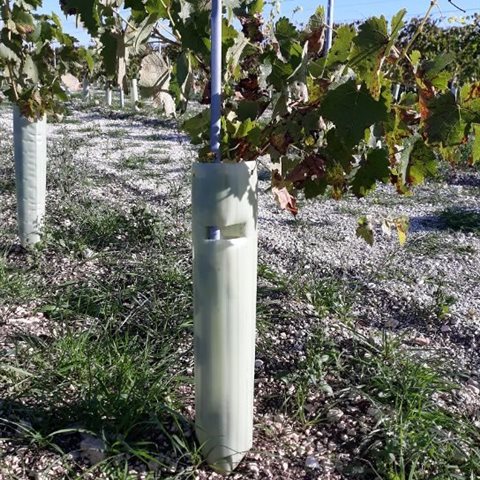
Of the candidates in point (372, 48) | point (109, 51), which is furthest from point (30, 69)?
point (372, 48)

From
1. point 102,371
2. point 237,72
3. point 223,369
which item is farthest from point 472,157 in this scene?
point 102,371

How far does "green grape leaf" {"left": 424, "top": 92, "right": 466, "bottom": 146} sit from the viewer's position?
1309mm

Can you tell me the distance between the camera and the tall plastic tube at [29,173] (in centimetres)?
317

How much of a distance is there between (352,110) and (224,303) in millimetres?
569

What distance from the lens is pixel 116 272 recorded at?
2.98 metres

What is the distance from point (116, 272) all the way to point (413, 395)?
1.59 meters

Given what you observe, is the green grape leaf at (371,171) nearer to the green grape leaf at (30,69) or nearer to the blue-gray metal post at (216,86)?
the blue-gray metal post at (216,86)

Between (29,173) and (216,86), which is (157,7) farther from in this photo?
(29,173)

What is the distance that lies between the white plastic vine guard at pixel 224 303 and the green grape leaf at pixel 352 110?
281 millimetres

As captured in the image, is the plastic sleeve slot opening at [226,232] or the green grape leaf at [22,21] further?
the green grape leaf at [22,21]

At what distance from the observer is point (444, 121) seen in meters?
1.32

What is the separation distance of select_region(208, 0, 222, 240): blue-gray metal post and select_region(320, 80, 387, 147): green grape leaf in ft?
0.87

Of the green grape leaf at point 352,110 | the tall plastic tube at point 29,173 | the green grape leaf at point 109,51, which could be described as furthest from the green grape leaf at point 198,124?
the tall plastic tube at point 29,173

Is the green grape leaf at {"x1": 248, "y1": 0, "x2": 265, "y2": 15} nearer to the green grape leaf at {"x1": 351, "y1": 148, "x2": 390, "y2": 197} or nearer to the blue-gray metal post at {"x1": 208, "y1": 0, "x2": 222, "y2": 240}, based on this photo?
the blue-gray metal post at {"x1": 208, "y1": 0, "x2": 222, "y2": 240}
